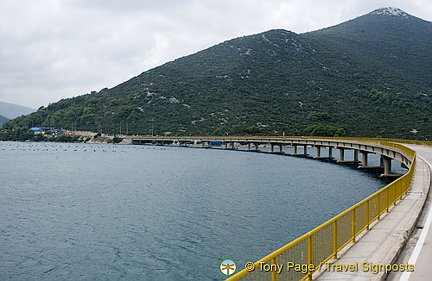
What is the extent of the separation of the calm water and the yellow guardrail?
710 cm

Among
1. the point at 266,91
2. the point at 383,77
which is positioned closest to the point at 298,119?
the point at 266,91

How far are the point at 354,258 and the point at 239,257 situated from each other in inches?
368

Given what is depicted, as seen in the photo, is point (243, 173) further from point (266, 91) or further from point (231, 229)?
point (266, 91)

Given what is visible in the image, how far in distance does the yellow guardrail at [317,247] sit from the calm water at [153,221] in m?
7.10

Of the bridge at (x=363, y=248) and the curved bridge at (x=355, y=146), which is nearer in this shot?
the bridge at (x=363, y=248)

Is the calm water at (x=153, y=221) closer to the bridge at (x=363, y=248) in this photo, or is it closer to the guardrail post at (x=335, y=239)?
the bridge at (x=363, y=248)

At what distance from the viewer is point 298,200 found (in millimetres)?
35812

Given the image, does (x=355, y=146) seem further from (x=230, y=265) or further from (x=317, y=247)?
(x=317, y=247)

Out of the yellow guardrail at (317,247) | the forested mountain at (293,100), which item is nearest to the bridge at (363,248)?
the yellow guardrail at (317,247)

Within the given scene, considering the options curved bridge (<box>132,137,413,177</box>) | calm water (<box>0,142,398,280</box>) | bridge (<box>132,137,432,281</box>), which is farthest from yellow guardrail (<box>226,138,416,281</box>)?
curved bridge (<box>132,137,413,177</box>)

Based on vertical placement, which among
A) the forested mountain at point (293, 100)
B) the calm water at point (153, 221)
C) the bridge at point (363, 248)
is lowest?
the calm water at point (153, 221)

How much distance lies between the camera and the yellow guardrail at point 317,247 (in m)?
8.32

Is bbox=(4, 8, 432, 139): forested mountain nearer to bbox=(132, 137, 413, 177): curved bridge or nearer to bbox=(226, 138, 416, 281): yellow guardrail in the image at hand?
bbox=(132, 137, 413, 177): curved bridge

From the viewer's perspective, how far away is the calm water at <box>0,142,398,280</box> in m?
19.7
